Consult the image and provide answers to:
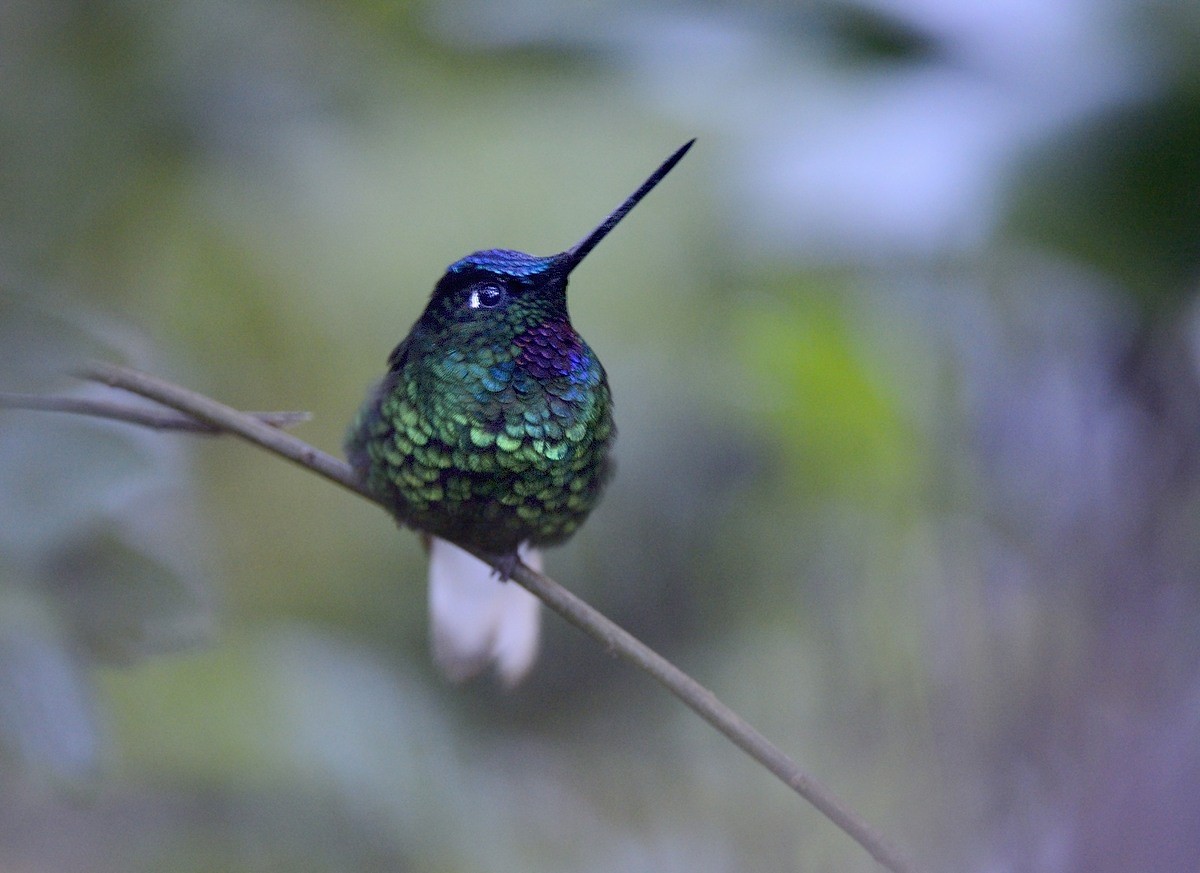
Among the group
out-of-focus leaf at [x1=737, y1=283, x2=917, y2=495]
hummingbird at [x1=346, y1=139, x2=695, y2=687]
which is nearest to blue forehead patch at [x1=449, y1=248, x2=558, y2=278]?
hummingbird at [x1=346, y1=139, x2=695, y2=687]

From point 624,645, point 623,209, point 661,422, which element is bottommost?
point 661,422

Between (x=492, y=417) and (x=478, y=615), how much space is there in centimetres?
41

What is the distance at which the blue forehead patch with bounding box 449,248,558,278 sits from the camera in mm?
862

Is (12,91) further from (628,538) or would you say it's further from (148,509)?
(628,538)

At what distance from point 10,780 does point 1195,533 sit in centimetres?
82

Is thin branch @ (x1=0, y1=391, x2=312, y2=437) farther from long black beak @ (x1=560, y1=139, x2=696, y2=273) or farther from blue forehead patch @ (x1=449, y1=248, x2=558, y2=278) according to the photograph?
long black beak @ (x1=560, y1=139, x2=696, y2=273)

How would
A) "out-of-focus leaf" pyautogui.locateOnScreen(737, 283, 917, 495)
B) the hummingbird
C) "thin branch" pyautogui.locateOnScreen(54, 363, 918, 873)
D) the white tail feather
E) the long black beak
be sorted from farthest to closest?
"out-of-focus leaf" pyautogui.locateOnScreen(737, 283, 917, 495) → the white tail feather → the hummingbird → "thin branch" pyautogui.locateOnScreen(54, 363, 918, 873) → the long black beak

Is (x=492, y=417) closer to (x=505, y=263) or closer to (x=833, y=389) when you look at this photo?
(x=505, y=263)

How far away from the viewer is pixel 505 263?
2.86 feet

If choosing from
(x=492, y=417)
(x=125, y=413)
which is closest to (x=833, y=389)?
(x=492, y=417)

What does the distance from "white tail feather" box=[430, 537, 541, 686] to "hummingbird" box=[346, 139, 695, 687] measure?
0.23 metres

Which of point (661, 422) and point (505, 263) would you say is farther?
point (661, 422)

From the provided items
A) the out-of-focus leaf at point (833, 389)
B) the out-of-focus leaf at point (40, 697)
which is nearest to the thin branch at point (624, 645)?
the out-of-focus leaf at point (40, 697)

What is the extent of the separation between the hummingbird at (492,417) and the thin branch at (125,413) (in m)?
0.09
